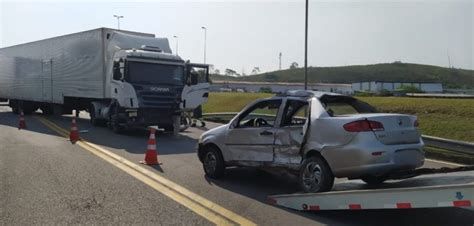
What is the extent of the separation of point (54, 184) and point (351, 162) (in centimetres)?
507

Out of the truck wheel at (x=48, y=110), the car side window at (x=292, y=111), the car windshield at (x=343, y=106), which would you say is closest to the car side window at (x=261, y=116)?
the car side window at (x=292, y=111)

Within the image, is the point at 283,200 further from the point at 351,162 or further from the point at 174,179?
the point at 174,179

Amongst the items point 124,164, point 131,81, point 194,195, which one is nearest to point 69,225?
point 194,195

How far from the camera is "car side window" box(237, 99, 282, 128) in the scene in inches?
344

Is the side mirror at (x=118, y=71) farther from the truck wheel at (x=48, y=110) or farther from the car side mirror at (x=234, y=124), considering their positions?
the truck wheel at (x=48, y=110)

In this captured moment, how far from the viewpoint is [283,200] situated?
7.41 meters

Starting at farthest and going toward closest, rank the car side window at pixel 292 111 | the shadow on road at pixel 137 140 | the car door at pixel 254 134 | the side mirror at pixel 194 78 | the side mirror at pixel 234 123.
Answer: the side mirror at pixel 194 78
the shadow on road at pixel 137 140
the side mirror at pixel 234 123
the car door at pixel 254 134
the car side window at pixel 292 111

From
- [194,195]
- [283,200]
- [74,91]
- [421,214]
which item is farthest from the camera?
[74,91]

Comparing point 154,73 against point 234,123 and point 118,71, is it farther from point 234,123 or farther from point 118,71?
point 234,123

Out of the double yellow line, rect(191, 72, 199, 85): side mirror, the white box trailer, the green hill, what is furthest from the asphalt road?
the green hill

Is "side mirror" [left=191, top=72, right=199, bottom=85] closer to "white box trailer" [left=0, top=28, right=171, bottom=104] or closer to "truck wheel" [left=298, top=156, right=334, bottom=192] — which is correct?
"white box trailer" [left=0, top=28, right=171, bottom=104]

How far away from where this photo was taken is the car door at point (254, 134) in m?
8.59

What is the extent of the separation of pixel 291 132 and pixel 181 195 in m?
1.92

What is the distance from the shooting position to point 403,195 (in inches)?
223
